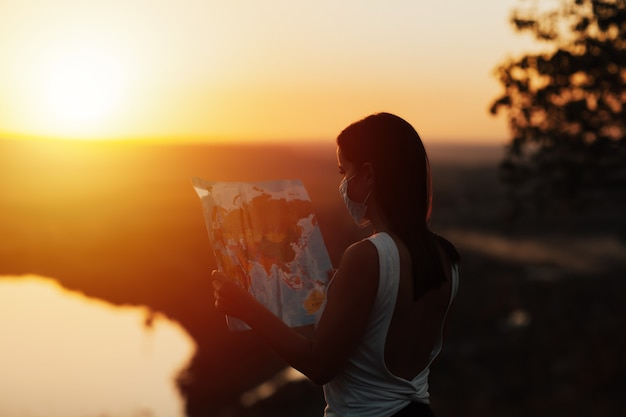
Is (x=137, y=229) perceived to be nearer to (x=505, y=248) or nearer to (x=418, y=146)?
(x=418, y=146)

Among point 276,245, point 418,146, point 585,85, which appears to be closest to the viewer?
point 418,146

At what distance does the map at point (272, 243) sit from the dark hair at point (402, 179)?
378 millimetres

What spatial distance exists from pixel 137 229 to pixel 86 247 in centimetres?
364

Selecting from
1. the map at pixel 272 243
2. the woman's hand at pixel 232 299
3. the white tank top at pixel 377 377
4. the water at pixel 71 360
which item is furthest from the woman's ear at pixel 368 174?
the water at pixel 71 360

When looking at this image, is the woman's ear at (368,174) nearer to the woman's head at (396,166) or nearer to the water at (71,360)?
the woman's head at (396,166)

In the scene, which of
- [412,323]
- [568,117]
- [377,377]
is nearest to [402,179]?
[412,323]

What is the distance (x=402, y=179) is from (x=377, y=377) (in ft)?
2.01

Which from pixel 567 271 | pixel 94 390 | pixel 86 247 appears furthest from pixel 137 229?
pixel 567 271

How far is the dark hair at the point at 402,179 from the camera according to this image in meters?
2.46

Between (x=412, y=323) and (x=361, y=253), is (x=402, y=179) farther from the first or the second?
(x=412, y=323)

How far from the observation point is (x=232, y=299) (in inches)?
97.5

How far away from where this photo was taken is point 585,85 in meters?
10.0

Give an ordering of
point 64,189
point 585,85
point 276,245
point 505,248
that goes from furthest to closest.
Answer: point 505,248 < point 64,189 < point 585,85 < point 276,245

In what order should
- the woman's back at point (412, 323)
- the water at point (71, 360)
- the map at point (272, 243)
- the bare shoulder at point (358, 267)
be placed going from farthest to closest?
the water at point (71, 360), the map at point (272, 243), the woman's back at point (412, 323), the bare shoulder at point (358, 267)
